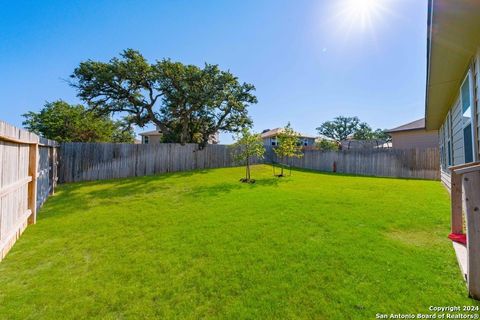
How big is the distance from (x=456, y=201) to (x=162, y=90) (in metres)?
15.8

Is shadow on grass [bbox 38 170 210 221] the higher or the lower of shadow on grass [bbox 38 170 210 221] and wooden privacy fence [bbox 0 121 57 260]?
the lower

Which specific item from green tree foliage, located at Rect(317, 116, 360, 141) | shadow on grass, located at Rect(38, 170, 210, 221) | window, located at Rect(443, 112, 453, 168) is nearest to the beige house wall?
window, located at Rect(443, 112, 453, 168)

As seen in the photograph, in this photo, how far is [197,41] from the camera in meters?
10.7

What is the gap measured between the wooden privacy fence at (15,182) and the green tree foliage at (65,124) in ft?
44.6

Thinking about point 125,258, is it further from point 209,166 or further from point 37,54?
point 209,166

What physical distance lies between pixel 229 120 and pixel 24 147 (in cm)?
1427

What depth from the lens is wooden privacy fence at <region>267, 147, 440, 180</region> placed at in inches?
479

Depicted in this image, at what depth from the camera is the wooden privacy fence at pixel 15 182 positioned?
3135 millimetres

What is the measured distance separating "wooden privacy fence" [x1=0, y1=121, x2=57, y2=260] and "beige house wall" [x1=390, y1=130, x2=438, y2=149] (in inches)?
835

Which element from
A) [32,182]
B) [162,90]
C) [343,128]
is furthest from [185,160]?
[343,128]

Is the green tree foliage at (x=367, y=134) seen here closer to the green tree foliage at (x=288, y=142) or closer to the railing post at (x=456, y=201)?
Result: the green tree foliage at (x=288, y=142)

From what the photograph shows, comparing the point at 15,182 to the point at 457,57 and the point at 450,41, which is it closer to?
the point at 450,41

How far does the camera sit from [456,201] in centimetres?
330

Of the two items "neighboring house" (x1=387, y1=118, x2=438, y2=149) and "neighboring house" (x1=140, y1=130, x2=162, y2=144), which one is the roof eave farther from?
"neighboring house" (x1=140, y1=130, x2=162, y2=144)
